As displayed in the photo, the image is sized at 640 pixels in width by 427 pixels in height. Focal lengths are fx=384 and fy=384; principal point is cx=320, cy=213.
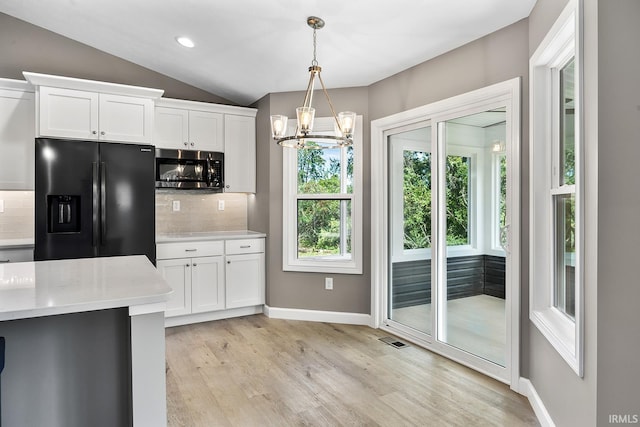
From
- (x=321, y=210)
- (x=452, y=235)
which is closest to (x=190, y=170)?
(x=321, y=210)

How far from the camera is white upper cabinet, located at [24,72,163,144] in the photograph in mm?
3281

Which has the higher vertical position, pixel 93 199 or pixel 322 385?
pixel 93 199

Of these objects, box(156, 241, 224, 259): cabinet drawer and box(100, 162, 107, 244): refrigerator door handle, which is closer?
box(100, 162, 107, 244): refrigerator door handle

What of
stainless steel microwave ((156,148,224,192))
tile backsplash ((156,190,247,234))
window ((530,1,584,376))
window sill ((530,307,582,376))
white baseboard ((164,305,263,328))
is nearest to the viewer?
window sill ((530,307,582,376))

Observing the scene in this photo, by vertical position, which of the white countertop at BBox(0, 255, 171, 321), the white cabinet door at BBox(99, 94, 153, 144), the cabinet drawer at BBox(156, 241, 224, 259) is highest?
the white cabinet door at BBox(99, 94, 153, 144)

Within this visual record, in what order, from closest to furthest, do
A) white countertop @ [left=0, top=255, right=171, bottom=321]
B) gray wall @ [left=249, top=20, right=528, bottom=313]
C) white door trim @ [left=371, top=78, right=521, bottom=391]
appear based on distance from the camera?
white countertop @ [left=0, top=255, right=171, bottom=321] → white door trim @ [left=371, top=78, right=521, bottom=391] → gray wall @ [left=249, top=20, right=528, bottom=313]

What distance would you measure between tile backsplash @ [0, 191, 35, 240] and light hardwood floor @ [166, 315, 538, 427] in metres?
1.70

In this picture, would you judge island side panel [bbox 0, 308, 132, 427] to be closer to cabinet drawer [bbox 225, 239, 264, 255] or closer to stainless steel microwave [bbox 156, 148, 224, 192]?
cabinet drawer [bbox 225, 239, 264, 255]

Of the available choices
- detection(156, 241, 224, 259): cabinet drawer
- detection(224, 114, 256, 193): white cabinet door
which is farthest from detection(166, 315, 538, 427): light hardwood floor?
detection(224, 114, 256, 193): white cabinet door

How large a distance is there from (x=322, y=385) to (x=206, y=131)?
2907 mm

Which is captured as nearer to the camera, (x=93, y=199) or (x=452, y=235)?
(x=452, y=235)

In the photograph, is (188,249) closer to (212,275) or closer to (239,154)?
(212,275)

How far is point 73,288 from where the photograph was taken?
59.6 inches

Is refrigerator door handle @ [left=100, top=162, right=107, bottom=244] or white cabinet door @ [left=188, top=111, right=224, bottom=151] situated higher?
white cabinet door @ [left=188, top=111, right=224, bottom=151]
